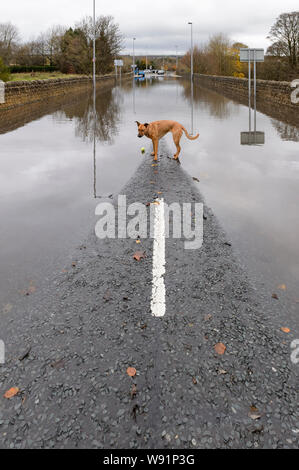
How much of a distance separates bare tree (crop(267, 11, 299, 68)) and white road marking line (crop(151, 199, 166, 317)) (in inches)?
1555

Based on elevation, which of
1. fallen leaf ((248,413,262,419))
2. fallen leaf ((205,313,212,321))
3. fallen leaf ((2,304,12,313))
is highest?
fallen leaf ((2,304,12,313))

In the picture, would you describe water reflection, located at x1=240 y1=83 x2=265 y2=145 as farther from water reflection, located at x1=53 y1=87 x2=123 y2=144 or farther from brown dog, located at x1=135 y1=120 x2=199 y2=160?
water reflection, located at x1=53 y1=87 x2=123 y2=144

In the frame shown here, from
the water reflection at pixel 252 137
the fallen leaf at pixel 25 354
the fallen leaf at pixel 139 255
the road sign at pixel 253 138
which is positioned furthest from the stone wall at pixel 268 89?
the fallen leaf at pixel 25 354

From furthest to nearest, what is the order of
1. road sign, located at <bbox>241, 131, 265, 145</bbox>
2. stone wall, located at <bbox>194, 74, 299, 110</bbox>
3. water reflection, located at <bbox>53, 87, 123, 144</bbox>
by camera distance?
stone wall, located at <bbox>194, 74, 299, 110</bbox>
water reflection, located at <bbox>53, 87, 123, 144</bbox>
road sign, located at <bbox>241, 131, 265, 145</bbox>

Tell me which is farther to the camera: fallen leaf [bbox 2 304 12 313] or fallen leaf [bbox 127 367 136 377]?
fallen leaf [bbox 2 304 12 313]

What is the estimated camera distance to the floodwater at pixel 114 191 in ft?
14.1

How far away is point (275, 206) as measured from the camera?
6.16 m

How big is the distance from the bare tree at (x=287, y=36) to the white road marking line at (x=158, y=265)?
39.5 metres

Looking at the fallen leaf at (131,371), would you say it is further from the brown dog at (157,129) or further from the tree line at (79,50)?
the tree line at (79,50)

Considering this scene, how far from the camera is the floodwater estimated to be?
4.29 metres

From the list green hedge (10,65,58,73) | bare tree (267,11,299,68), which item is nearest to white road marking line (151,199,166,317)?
Answer: bare tree (267,11,299,68)

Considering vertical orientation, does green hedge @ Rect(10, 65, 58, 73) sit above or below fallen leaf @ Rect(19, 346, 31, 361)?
above

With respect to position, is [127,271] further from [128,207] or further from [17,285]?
[128,207]

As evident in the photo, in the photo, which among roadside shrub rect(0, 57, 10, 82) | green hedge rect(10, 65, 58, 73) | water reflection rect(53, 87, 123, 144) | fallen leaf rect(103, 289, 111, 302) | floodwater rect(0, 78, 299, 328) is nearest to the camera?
fallen leaf rect(103, 289, 111, 302)
